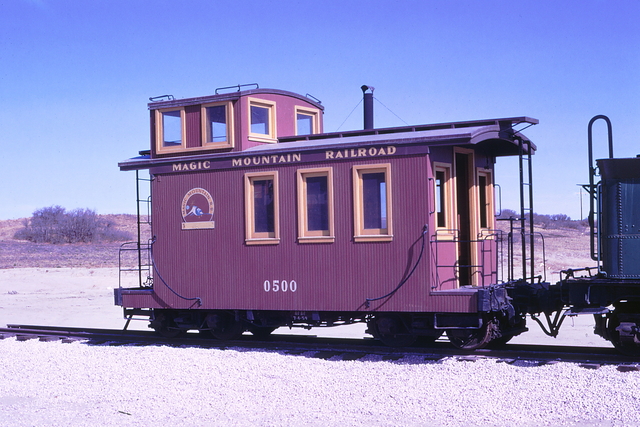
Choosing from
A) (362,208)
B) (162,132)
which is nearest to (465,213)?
(362,208)

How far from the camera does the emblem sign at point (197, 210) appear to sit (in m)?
13.2

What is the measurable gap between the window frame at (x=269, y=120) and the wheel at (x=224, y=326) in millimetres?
3304

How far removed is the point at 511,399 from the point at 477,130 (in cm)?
447

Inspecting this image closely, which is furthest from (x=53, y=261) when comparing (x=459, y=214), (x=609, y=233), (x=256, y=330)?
(x=609, y=233)

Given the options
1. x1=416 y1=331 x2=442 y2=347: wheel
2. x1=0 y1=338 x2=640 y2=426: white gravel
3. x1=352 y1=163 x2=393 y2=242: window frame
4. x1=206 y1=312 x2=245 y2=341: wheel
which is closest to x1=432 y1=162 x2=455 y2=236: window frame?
x1=352 y1=163 x2=393 y2=242: window frame

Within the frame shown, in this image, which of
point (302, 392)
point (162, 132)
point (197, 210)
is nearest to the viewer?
point (302, 392)

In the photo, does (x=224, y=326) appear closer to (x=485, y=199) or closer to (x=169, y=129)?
(x=169, y=129)

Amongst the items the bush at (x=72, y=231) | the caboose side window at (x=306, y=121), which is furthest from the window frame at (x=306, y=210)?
the bush at (x=72, y=231)

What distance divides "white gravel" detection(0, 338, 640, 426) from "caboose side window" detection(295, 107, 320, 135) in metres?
5.05

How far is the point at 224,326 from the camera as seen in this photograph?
13539mm

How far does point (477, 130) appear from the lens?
Result: 37.1 feet

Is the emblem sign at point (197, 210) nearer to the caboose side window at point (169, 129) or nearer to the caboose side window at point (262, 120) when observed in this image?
the caboose side window at point (169, 129)

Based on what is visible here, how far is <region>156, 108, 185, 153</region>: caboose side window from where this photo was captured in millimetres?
13797

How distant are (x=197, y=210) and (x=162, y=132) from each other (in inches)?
69.7
